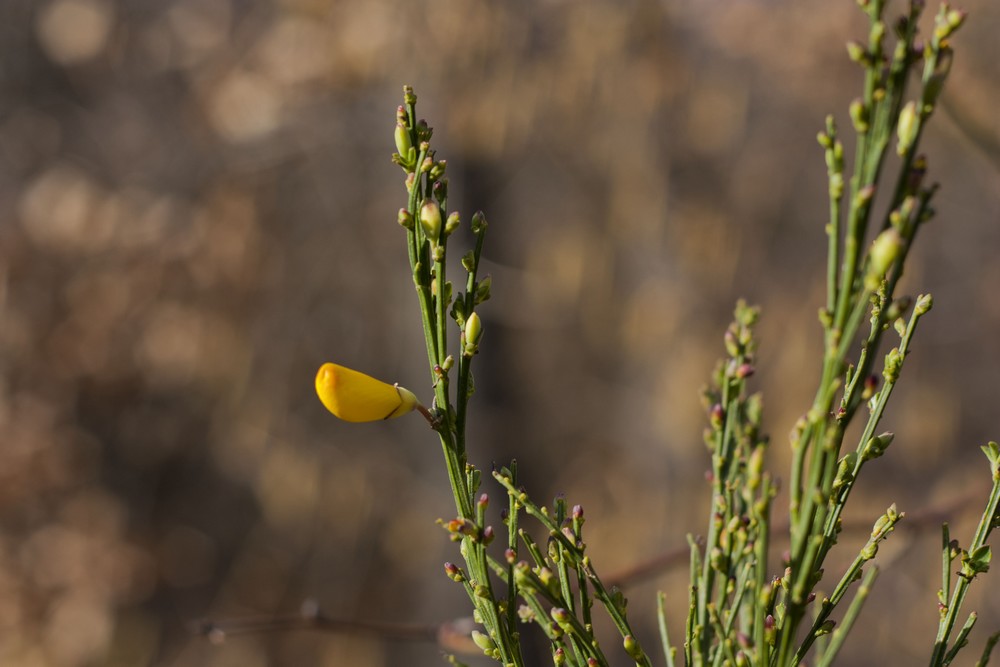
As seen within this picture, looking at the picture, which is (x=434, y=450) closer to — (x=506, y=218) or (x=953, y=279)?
(x=506, y=218)

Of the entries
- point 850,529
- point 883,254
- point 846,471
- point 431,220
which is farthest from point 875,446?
point 850,529

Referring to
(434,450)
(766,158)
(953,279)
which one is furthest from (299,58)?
(953,279)

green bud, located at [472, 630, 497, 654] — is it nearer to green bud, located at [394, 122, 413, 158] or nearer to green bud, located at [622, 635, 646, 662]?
green bud, located at [622, 635, 646, 662]

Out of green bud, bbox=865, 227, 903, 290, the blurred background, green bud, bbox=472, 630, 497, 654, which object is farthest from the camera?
the blurred background

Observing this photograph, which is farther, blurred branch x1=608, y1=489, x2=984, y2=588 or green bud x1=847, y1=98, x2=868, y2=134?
blurred branch x1=608, y1=489, x2=984, y2=588

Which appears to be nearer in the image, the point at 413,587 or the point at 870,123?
the point at 870,123

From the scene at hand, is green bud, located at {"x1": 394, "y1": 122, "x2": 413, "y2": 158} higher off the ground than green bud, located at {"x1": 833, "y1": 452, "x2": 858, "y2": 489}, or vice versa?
green bud, located at {"x1": 394, "y1": 122, "x2": 413, "y2": 158}

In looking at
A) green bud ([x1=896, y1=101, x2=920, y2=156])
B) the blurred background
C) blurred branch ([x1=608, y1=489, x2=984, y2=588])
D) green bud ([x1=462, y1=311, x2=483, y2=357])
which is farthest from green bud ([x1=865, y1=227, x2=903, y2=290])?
the blurred background
